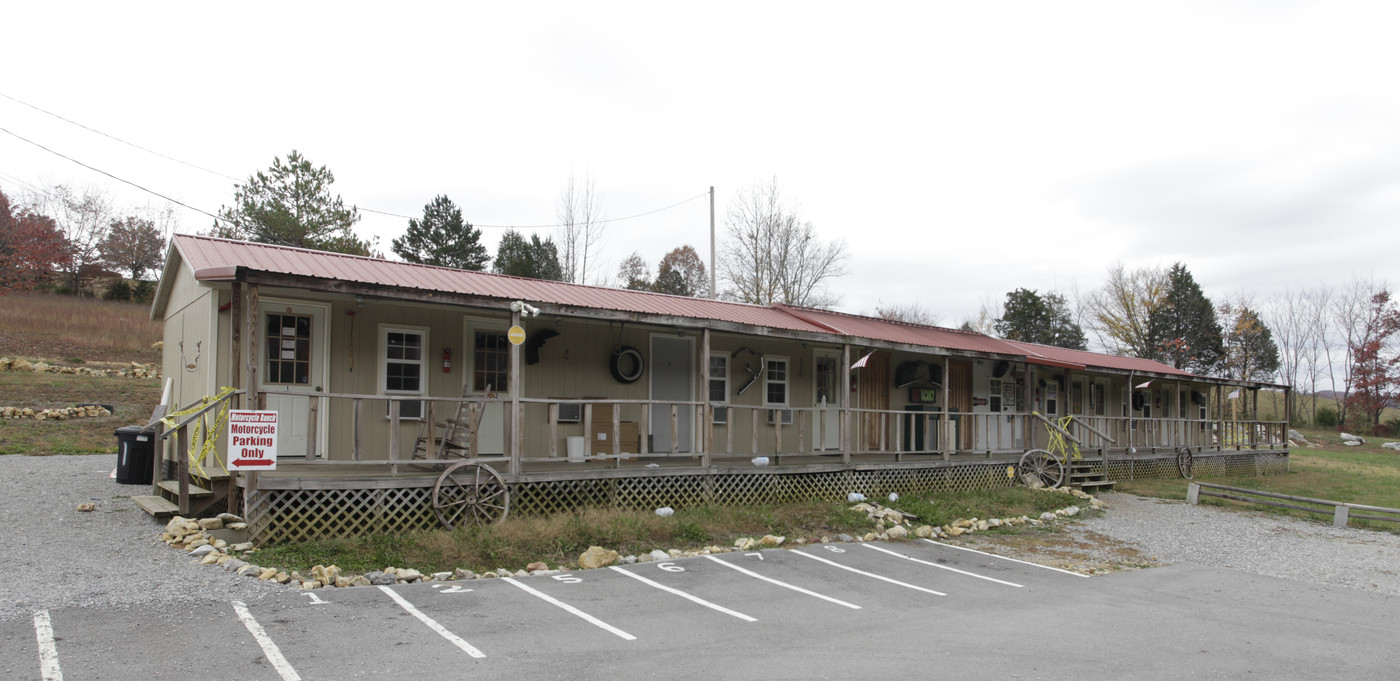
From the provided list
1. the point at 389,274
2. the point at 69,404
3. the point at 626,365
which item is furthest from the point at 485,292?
the point at 69,404

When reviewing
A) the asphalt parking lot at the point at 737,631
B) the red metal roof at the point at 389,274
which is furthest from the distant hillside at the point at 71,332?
the asphalt parking lot at the point at 737,631

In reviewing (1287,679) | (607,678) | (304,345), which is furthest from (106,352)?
(1287,679)

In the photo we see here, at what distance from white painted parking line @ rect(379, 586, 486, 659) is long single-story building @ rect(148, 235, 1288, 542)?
73.8 inches

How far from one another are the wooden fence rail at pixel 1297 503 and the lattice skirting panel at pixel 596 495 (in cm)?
391

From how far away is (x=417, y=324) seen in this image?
10859 millimetres

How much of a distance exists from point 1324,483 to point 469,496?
21.7m

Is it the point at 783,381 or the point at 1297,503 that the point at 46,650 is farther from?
the point at 1297,503

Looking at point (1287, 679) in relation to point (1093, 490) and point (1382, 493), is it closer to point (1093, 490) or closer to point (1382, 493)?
point (1093, 490)

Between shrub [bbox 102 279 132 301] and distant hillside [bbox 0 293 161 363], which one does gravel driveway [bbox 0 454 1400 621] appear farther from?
shrub [bbox 102 279 132 301]

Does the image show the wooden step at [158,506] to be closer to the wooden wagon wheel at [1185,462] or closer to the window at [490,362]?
the window at [490,362]

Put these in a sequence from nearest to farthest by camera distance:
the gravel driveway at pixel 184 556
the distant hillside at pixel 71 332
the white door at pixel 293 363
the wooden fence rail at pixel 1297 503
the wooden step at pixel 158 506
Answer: the gravel driveway at pixel 184 556 < the wooden step at pixel 158 506 < the white door at pixel 293 363 < the wooden fence rail at pixel 1297 503 < the distant hillside at pixel 71 332

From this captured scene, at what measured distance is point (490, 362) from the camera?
455 inches

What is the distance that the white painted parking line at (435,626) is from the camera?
5.41m

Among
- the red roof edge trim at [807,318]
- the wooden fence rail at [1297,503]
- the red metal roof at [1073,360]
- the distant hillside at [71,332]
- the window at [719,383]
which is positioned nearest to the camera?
the wooden fence rail at [1297,503]
